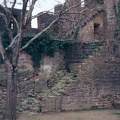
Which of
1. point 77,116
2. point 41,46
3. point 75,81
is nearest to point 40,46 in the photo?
point 41,46

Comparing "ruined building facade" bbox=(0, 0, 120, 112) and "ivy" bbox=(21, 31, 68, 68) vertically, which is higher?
"ivy" bbox=(21, 31, 68, 68)

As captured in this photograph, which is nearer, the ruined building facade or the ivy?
the ruined building facade

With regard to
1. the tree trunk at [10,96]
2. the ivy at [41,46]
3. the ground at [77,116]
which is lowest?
the ground at [77,116]

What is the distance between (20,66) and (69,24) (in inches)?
252

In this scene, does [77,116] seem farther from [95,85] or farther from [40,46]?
[40,46]

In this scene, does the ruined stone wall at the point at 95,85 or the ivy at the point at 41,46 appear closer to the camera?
the ruined stone wall at the point at 95,85

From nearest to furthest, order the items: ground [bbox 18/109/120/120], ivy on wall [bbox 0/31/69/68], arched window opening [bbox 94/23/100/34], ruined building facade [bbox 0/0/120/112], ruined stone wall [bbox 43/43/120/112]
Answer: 1. ground [bbox 18/109/120/120]
2. ruined building facade [bbox 0/0/120/112]
3. ruined stone wall [bbox 43/43/120/112]
4. ivy on wall [bbox 0/31/69/68]
5. arched window opening [bbox 94/23/100/34]

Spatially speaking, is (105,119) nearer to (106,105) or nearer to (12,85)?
(106,105)

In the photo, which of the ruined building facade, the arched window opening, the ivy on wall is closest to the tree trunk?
the ruined building facade

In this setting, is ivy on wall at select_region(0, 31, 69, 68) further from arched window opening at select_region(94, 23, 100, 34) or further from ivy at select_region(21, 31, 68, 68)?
arched window opening at select_region(94, 23, 100, 34)

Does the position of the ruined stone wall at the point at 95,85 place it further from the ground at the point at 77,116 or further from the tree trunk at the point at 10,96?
the tree trunk at the point at 10,96

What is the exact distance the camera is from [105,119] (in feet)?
36.1

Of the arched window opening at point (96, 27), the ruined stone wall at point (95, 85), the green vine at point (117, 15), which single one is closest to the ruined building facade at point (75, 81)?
the ruined stone wall at point (95, 85)

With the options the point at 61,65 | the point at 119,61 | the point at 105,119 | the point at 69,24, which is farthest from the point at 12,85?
the point at 69,24
